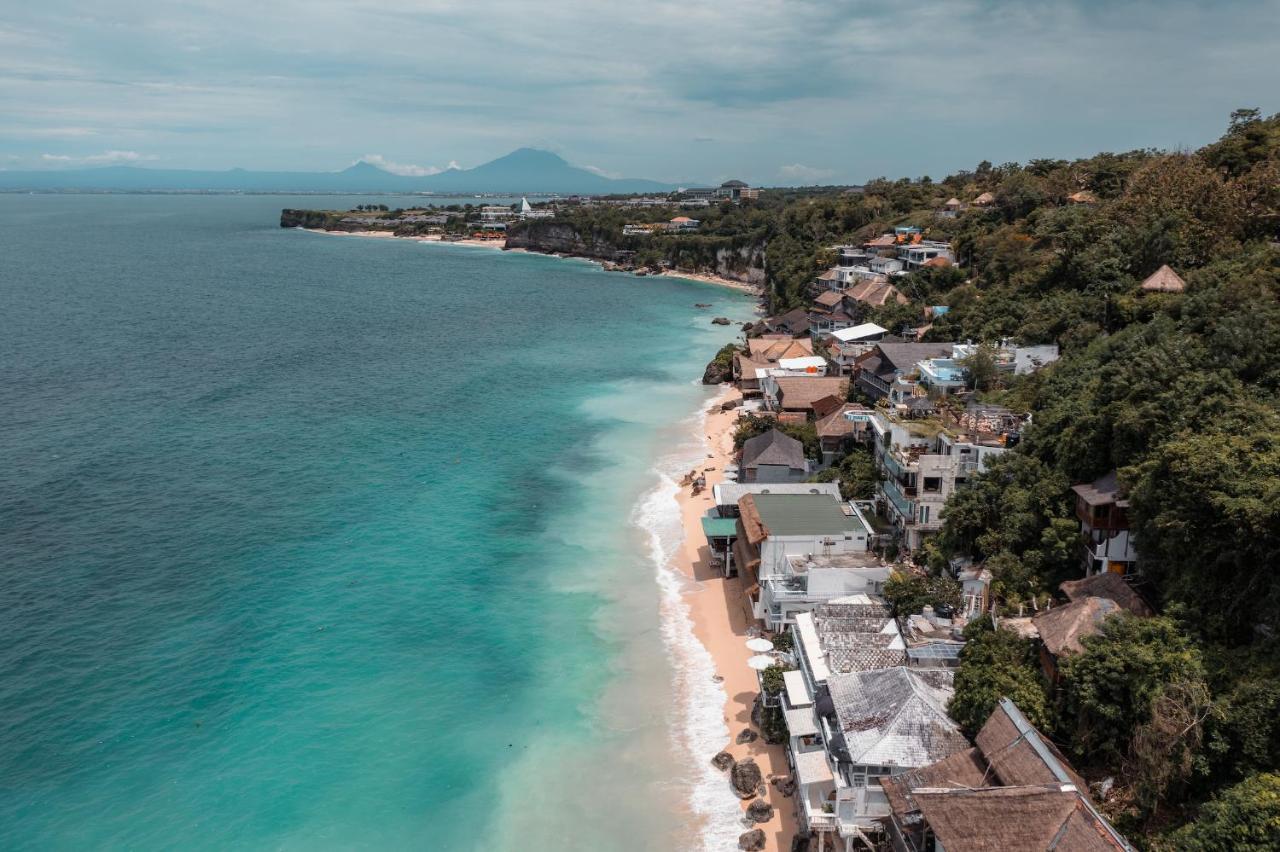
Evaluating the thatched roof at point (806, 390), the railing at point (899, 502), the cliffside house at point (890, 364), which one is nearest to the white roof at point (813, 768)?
the railing at point (899, 502)

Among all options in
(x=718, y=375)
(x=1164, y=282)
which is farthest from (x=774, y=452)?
(x=718, y=375)

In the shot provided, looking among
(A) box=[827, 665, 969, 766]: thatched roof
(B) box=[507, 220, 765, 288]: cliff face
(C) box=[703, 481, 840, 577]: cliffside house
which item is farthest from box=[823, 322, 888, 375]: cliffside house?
(B) box=[507, 220, 765, 288]: cliff face

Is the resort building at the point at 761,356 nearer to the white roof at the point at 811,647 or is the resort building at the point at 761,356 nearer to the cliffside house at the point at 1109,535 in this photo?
the white roof at the point at 811,647

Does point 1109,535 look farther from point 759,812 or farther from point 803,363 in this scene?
point 803,363

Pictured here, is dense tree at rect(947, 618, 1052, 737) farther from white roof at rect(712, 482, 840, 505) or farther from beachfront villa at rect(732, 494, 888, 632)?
white roof at rect(712, 482, 840, 505)

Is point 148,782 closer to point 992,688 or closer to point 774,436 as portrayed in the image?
point 992,688

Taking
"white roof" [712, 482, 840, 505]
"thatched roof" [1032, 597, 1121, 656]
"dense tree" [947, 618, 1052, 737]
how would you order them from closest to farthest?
"dense tree" [947, 618, 1052, 737] < "thatched roof" [1032, 597, 1121, 656] < "white roof" [712, 482, 840, 505]
